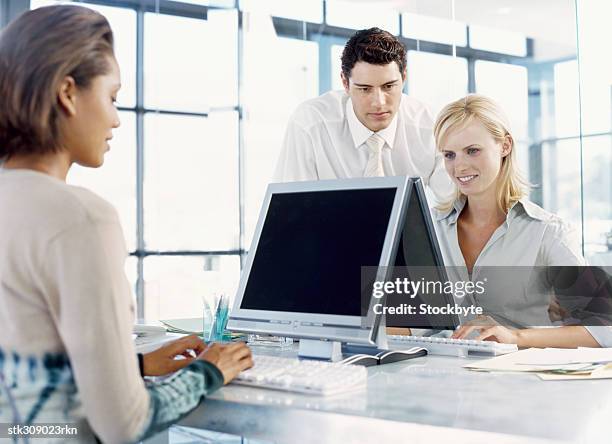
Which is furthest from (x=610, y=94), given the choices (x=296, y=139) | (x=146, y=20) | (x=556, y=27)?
(x=146, y=20)

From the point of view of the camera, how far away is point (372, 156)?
11.6 feet

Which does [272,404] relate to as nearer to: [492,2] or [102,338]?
[102,338]

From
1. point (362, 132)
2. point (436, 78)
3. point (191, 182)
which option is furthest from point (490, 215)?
point (191, 182)

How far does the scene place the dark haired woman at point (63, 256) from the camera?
1.04m

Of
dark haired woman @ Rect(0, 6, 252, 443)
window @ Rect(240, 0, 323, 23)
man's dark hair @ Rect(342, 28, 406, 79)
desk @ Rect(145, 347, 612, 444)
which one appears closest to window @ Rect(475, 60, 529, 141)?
man's dark hair @ Rect(342, 28, 406, 79)

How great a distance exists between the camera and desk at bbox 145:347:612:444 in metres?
1.09

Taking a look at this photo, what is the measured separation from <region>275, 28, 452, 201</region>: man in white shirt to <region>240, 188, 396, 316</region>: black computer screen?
1676 mm

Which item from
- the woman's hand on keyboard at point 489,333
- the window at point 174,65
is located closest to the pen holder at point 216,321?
the woman's hand on keyboard at point 489,333

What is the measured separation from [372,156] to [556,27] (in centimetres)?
111

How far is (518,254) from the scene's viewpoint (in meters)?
2.68

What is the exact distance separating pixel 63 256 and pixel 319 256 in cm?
77

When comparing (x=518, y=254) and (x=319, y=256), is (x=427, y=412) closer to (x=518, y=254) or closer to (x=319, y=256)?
(x=319, y=256)

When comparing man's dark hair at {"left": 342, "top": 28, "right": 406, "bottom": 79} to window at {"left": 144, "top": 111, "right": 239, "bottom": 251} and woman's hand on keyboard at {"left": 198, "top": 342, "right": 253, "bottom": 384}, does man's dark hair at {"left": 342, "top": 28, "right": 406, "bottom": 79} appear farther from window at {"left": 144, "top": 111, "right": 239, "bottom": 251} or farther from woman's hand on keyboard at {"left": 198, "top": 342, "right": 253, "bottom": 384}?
woman's hand on keyboard at {"left": 198, "top": 342, "right": 253, "bottom": 384}

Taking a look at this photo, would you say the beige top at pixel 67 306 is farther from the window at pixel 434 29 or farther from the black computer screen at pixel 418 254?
the window at pixel 434 29
